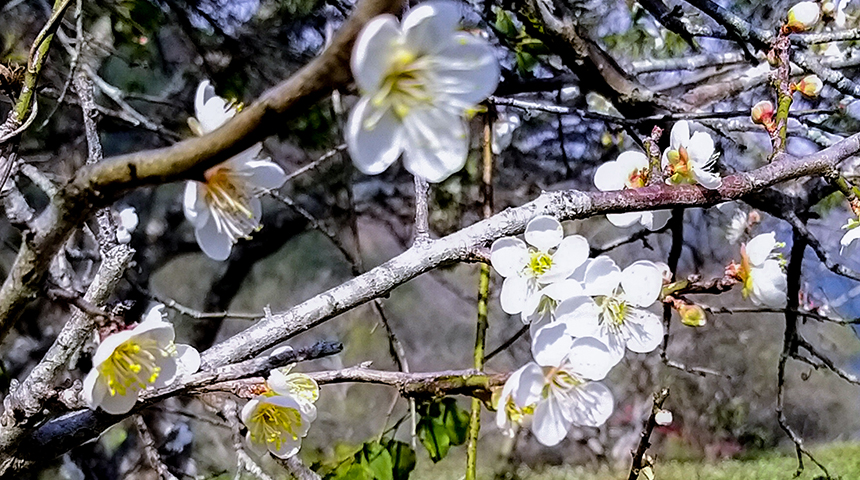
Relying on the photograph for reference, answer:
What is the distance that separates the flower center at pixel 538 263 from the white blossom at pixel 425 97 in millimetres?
280

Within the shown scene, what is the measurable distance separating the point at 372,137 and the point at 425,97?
0.05 metres

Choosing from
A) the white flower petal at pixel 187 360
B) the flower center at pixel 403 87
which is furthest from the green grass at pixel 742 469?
the flower center at pixel 403 87

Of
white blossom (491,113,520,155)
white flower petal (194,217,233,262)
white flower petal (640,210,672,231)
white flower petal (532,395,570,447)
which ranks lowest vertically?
white blossom (491,113,520,155)

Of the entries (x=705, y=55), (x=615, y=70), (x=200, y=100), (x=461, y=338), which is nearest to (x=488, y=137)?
(x=615, y=70)

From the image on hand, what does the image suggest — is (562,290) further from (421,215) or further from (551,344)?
(421,215)

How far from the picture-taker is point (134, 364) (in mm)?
552

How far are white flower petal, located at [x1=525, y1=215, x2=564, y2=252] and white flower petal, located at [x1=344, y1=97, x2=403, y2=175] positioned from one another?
0.95 ft

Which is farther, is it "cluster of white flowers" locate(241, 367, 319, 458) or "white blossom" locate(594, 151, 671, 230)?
"white blossom" locate(594, 151, 671, 230)

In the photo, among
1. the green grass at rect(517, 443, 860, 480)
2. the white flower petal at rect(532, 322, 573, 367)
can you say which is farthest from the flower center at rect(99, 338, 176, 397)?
the green grass at rect(517, 443, 860, 480)

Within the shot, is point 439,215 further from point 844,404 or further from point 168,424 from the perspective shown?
point 844,404

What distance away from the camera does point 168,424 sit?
2.24m

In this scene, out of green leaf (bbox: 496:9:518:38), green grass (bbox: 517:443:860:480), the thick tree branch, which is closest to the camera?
the thick tree branch

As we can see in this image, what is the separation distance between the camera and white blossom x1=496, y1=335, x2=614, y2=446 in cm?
63

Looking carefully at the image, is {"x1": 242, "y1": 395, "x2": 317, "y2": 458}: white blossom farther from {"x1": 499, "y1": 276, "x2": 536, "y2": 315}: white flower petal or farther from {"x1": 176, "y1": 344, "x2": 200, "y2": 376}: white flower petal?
{"x1": 499, "y1": 276, "x2": 536, "y2": 315}: white flower petal
